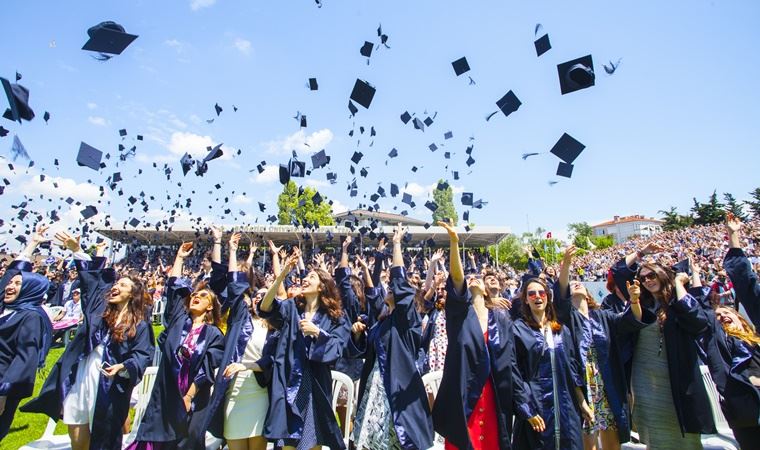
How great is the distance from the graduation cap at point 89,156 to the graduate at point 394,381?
4948 millimetres

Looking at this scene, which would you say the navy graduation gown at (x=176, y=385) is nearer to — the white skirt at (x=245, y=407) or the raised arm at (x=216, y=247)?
the white skirt at (x=245, y=407)

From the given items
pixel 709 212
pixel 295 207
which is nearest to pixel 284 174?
pixel 295 207

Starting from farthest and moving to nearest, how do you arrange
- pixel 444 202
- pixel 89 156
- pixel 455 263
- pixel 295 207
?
pixel 444 202, pixel 295 207, pixel 89 156, pixel 455 263

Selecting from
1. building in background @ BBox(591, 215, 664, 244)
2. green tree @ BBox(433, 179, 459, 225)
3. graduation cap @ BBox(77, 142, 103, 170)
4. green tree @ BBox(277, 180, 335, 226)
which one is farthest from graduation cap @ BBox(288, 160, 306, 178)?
building in background @ BBox(591, 215, 664, 244)

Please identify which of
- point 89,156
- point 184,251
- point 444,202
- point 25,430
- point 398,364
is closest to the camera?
point 398,364

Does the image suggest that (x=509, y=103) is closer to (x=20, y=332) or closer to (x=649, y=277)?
(x=649, y=277)

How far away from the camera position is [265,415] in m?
3.08

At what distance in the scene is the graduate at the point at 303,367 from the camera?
2.96m

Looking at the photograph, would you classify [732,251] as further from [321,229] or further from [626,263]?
[321,229]

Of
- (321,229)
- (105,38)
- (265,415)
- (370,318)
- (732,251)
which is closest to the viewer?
(265,415)

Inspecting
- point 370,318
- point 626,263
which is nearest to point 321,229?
point 370,318

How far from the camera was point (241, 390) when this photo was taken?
3.11 metres

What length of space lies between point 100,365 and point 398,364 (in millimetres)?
2328

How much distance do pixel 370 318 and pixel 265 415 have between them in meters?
1.96
